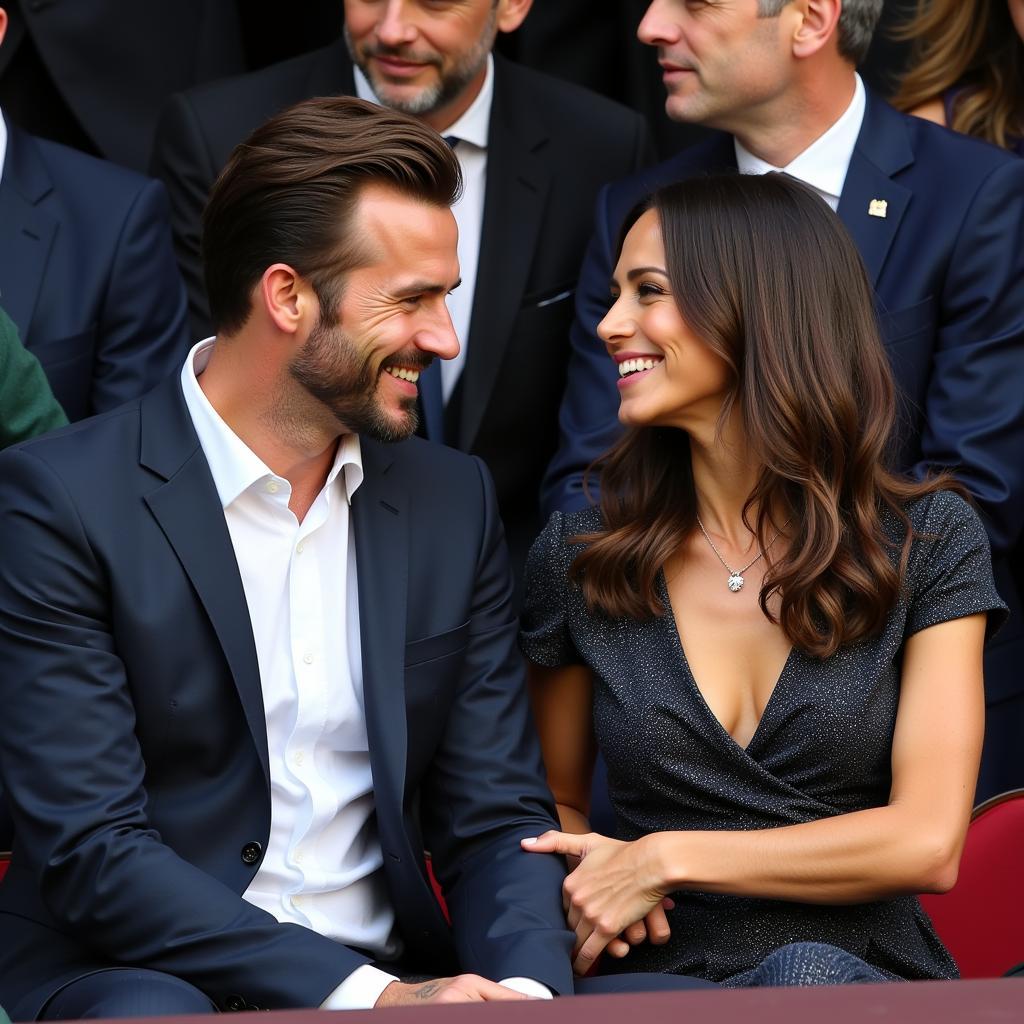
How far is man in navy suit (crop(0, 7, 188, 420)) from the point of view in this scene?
3396 millimetres

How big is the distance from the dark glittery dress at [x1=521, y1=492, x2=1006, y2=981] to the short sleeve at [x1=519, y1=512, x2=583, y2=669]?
0.44ft

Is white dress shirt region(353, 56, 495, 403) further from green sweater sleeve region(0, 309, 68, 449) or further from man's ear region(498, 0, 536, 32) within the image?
green sweater sleeve region(0, 309, 68, 449)

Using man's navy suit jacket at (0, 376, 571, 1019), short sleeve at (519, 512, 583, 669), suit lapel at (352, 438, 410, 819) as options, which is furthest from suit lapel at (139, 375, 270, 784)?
short sleeve at (519, 512, 583, 669)

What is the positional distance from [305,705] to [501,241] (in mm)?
1479

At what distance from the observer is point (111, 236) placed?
11.4 feet

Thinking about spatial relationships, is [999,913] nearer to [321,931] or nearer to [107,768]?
[321,931]

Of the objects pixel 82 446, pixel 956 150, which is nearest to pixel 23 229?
pixel 82 446

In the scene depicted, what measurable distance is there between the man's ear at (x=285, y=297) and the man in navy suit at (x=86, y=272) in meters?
0.83

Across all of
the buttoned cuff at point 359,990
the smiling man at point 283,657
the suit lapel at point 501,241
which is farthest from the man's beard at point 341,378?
the suit lapel at point 501,241

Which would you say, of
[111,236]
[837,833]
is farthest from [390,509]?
[111,236]

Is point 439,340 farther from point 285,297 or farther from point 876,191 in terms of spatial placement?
point 876,191

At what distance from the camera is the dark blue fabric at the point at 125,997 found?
225 cm

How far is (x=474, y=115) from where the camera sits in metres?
3.86

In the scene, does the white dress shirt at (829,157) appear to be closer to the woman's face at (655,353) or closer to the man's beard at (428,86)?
the man's beard at (428,86)
